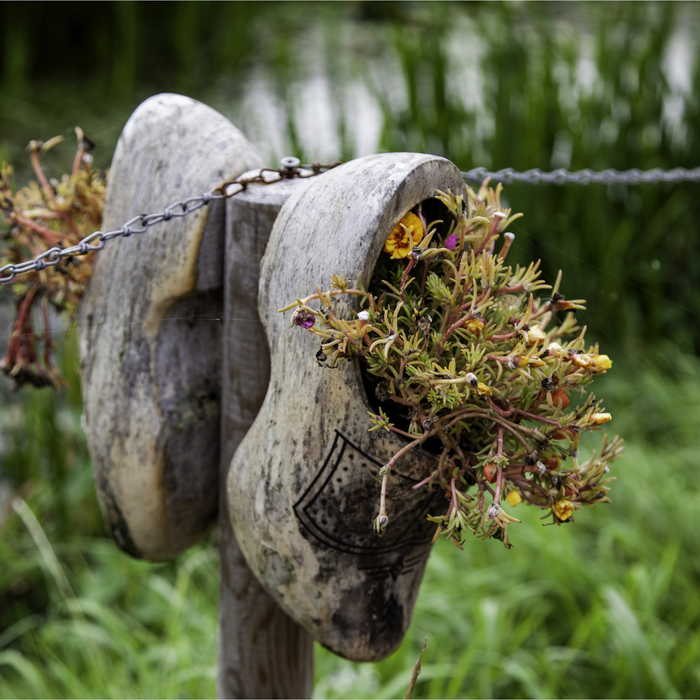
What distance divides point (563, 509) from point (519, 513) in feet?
4.35

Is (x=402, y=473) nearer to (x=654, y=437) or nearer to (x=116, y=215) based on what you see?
(x=116, y=215)

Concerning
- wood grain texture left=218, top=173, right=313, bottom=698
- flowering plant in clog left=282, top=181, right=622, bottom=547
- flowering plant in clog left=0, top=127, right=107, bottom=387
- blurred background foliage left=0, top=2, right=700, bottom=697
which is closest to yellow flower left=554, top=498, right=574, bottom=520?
flowering plant in clog left=282, top=181, right=622, bottom=547

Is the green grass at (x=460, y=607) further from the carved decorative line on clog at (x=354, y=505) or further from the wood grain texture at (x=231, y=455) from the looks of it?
the carved decorative line on clog at (x=354, y=505)

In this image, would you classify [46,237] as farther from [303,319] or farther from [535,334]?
[535,334]

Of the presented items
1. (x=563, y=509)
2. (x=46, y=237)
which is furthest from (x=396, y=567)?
(x=46, y=237)

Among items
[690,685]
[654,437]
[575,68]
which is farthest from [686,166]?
[690,685]

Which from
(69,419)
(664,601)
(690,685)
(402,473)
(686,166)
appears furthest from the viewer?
(686,166)

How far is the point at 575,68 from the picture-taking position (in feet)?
7.86

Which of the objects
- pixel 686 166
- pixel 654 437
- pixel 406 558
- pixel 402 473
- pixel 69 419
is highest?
pixel 402 473

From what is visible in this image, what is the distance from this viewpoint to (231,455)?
802 millimetres

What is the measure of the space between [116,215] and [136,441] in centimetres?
26

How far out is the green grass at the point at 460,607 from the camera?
138cm

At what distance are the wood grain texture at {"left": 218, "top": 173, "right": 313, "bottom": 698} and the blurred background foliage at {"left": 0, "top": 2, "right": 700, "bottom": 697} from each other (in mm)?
218

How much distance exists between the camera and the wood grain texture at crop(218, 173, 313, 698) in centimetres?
71
